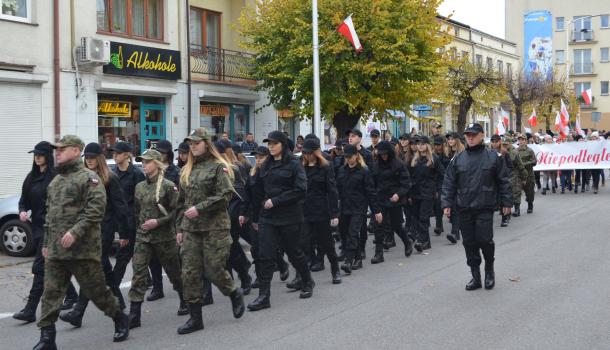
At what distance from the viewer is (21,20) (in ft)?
57.4

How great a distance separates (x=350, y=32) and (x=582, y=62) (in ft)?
211

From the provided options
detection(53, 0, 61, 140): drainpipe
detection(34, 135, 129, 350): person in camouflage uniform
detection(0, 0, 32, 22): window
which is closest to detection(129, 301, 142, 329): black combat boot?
detection(34, 135, 129, 350): person in camouflage uniform

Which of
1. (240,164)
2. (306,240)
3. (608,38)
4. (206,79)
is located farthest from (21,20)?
(608,38)

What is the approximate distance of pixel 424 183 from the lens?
1263 centimetres

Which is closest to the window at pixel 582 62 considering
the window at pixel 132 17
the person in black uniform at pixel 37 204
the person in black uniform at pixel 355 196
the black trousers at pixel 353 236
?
the window at pixel 132 17

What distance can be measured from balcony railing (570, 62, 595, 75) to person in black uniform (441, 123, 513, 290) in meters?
73.3

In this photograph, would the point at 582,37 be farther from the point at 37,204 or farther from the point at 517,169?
the point at 37,204

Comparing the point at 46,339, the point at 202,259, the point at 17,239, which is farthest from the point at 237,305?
the point at 17,239

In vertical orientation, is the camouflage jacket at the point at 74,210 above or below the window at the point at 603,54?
below

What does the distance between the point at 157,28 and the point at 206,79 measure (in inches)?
90.4

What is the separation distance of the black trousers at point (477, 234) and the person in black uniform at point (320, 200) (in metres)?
1.61

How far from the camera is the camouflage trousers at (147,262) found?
Answer: 23.6 feet

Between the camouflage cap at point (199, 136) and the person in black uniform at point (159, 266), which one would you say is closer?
the camouflage cap at point (199, 136)

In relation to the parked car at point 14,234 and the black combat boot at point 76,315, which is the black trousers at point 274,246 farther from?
the parked car at point 14,234
